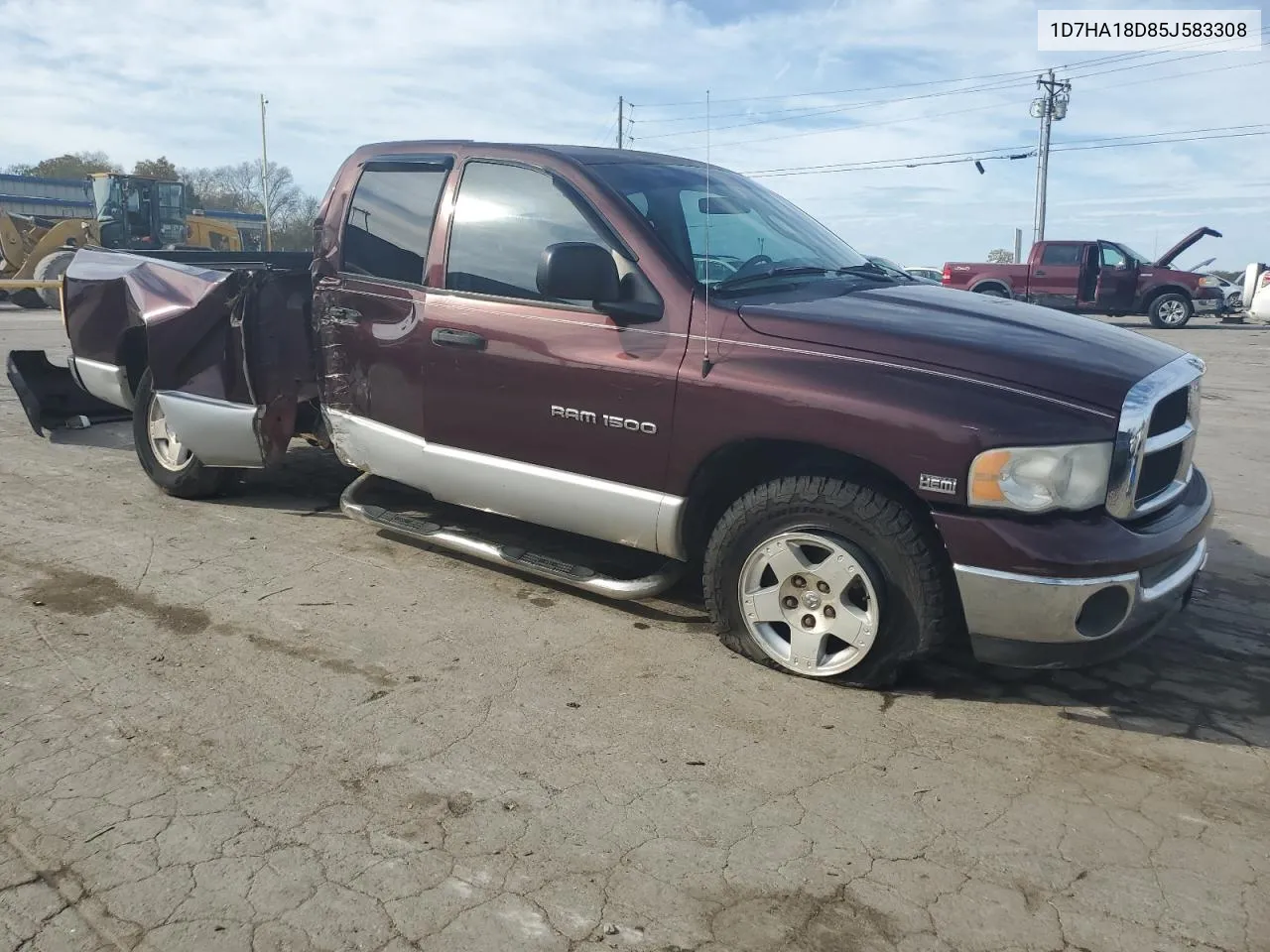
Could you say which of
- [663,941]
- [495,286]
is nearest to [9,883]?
[663,941]

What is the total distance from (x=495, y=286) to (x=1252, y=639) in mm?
3455

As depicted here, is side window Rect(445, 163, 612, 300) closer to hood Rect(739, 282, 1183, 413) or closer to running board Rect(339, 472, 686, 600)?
hood Rect(739, 282, 1183, 413)

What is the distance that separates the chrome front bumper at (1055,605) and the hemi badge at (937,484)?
0.26 metres

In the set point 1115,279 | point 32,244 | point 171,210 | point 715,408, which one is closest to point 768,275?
point 715,408

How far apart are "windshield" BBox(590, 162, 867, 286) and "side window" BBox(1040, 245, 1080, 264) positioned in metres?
20.3

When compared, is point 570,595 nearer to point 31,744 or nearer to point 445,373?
point 445,373

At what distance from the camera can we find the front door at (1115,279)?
2303 cm

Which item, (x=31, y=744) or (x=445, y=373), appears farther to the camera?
(x=445, y=373)

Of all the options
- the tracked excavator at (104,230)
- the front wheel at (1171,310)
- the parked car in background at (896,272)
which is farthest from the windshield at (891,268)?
the front wheel at (1171,310)

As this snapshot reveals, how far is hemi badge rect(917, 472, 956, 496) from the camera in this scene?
3293 mm

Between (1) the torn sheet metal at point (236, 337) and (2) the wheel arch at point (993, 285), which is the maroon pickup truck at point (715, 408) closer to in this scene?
(1) the torn sheet metal at point (236, 337)

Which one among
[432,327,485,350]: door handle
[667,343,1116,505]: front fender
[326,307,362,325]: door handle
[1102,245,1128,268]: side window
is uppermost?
[1102,245,1128,268]: side window

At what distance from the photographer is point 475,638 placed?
4098 millimetres

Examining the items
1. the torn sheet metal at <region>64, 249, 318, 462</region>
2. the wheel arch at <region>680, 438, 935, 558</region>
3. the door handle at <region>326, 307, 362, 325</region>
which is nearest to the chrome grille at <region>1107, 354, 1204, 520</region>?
the wheel arch at <region>680, 438, 935, 558</region>
